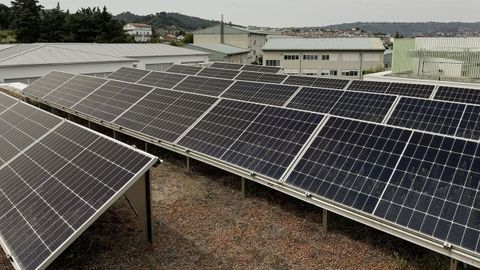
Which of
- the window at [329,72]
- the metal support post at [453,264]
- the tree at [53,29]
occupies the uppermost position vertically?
the tree at [53,29]

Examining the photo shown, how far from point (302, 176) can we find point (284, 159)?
0.93m

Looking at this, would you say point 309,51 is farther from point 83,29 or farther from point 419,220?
point 419,220

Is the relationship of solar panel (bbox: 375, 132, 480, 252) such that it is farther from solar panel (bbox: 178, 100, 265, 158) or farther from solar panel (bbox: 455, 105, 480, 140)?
solar panel (bbox: 455, 105, 480, 140)

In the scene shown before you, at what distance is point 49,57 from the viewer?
4247cm

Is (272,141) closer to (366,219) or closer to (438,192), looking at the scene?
(366,219)

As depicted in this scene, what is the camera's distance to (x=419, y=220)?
25.9 ft

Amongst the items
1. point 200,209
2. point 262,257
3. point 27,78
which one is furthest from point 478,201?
point 27,78

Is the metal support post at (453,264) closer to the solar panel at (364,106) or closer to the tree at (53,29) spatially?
the solar panel at (364,106)

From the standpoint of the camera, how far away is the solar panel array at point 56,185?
7.18m

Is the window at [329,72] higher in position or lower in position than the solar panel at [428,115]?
lower

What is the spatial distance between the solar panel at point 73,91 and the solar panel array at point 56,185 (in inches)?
387

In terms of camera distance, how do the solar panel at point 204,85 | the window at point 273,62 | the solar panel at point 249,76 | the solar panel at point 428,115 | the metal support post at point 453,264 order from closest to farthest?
the metal support post at point 453,264 → the solar panel at point 428,115 → the solar panel at point 204,85 → the solar panel at point 249,76 → the window at point 273,62

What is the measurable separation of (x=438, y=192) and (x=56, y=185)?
804 centimetres

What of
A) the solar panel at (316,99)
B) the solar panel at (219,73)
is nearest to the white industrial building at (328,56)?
the solar panel at (219,73)
